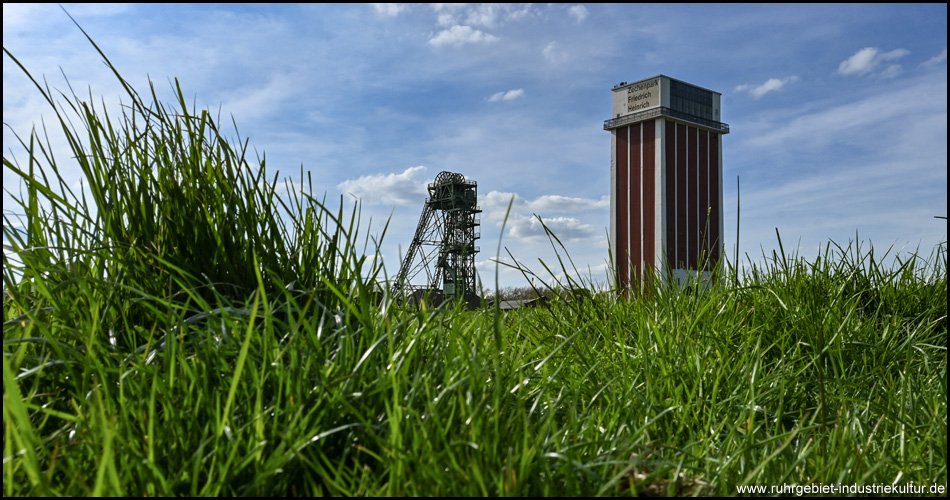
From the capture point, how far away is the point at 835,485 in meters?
1.29

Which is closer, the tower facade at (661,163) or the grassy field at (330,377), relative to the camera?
the grassy field at (330,377)

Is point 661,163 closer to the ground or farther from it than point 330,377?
farther from it

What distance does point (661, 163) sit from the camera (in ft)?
81.3

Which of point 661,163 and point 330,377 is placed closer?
point 330,377

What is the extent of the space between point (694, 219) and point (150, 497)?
88.8 feet

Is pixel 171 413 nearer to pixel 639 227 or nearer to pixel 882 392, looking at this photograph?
pixel 882 392

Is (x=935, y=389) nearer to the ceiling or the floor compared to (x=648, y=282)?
nearer to the floor

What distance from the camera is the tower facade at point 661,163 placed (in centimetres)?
2494

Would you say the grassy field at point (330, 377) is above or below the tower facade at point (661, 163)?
below

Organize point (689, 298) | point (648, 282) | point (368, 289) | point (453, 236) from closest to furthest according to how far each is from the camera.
Answer: 1. point (368, 289)
2. point (689, 298)
3. point (648, 282)
4. point (453, 236)

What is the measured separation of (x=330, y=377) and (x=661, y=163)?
980 inches

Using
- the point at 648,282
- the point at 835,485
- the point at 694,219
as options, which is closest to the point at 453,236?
the point at 694,219

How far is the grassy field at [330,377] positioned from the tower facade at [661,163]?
22604 mm

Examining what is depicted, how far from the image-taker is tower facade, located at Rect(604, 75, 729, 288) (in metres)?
24.9
